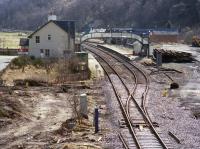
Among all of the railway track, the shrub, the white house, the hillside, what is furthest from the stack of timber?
the hillside

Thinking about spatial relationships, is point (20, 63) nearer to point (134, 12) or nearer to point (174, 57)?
point (174, 57)

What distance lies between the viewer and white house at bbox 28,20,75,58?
76562 mm

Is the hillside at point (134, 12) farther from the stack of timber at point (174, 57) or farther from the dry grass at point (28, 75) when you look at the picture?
the dry grass at point (28, 75)

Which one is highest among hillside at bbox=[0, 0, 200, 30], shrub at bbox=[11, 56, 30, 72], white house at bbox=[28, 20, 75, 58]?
hillside at bbox=[0, 0, 200, 30]

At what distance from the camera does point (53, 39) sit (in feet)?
252

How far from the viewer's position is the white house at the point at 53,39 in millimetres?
76562

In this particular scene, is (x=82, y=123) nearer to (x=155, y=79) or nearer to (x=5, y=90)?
(x=5, y=90)

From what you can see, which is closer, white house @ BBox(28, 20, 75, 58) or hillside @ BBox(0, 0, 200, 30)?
white house @ BBox(28, 20, 75, 58)

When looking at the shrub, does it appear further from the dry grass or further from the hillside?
the hillside

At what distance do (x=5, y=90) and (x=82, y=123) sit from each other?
1397 centimetres

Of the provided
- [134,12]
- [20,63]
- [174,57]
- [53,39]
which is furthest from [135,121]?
[134,12]

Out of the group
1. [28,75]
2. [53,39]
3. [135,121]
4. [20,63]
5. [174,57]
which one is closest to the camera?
[135,121]

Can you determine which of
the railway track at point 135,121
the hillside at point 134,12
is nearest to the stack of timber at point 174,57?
the railway track at point 135,121

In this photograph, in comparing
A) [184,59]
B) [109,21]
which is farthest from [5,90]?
[109,21]
